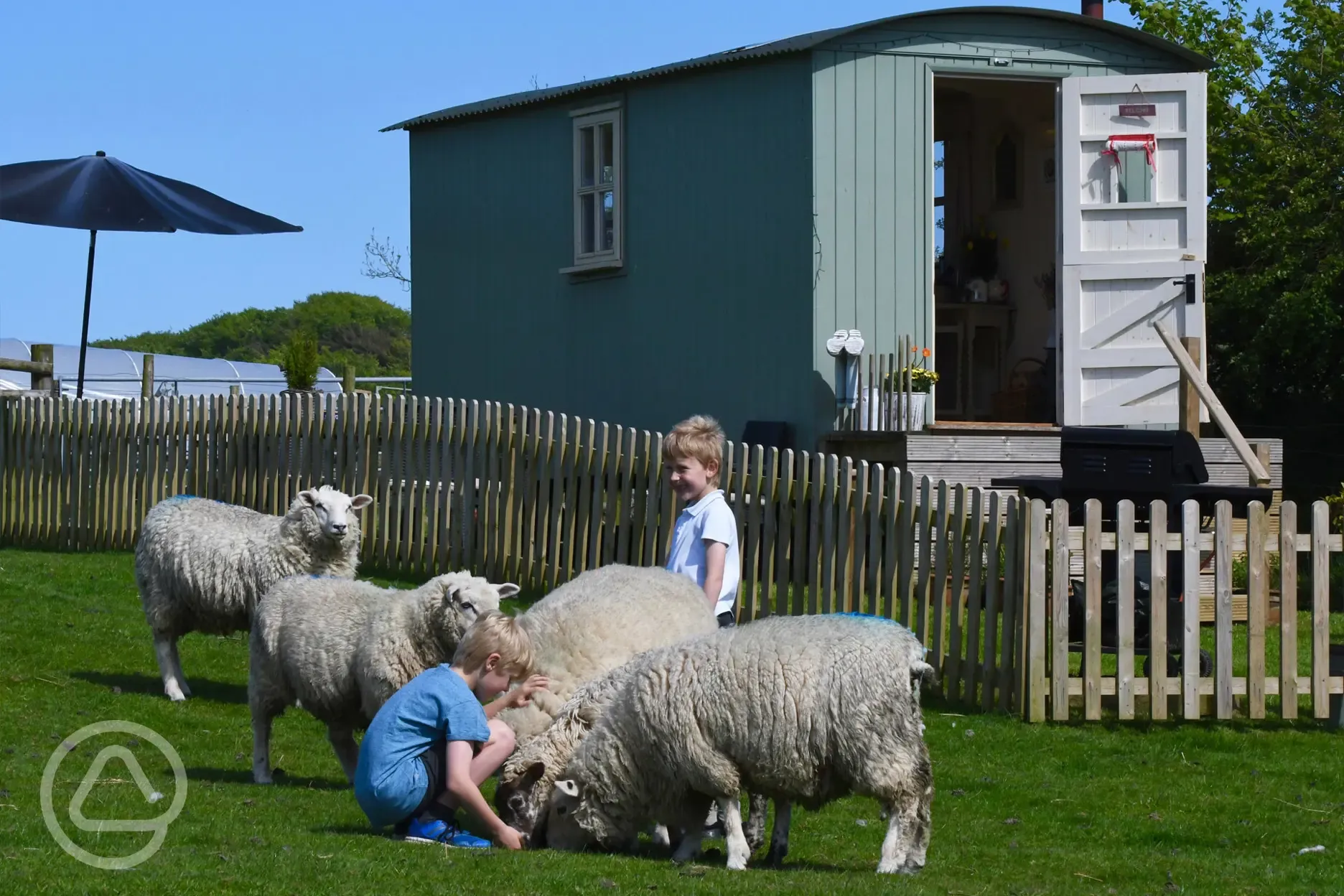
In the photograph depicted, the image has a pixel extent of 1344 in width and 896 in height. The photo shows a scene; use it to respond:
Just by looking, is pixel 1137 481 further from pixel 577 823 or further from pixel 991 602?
pixel 577 823

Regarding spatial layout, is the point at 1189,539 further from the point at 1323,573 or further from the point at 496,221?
the point at 496,221

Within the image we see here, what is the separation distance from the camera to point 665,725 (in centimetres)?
600

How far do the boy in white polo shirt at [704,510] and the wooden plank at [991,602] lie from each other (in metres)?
2.58

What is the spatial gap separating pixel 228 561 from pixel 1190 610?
5.29 metres

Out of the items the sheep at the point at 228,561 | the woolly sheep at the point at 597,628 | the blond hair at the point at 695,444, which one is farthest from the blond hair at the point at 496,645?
the sheep at the point at 228,561

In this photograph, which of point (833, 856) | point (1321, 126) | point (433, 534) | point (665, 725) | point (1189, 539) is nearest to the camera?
point (665, 725)

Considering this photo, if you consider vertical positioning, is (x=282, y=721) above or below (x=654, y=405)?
below

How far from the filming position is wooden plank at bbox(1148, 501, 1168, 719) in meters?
9.22

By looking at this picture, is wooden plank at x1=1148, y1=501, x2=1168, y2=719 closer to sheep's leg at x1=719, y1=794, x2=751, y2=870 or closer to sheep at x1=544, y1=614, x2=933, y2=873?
sheep at x1=544, y1=614, x2=933, y2=873

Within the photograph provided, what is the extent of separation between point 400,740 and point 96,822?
115 cm

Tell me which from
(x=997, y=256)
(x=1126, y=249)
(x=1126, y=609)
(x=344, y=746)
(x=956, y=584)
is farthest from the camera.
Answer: (x=997, y=256)

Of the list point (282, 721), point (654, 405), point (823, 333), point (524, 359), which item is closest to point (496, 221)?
point (524, 359)

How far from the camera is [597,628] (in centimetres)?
692

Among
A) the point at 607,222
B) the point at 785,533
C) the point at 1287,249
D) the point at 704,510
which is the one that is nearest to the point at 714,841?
the point at 704,510
